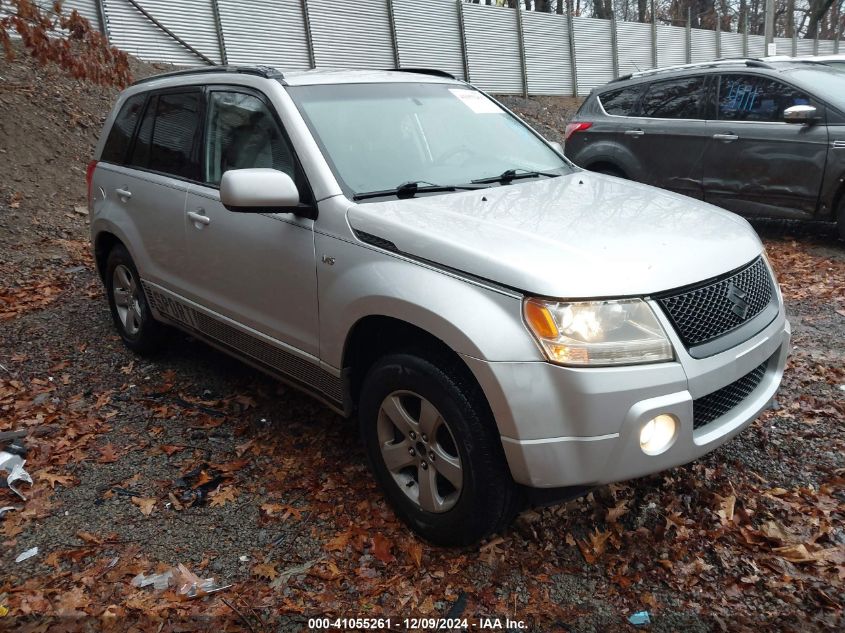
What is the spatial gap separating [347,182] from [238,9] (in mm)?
13494

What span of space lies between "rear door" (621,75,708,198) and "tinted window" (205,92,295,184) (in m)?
5.48

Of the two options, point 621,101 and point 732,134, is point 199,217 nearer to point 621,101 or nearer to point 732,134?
point 732,134

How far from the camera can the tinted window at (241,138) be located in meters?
3.61

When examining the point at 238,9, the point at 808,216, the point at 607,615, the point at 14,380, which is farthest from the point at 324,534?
the point at 238,9

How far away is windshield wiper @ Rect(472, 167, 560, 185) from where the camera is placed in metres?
3.70

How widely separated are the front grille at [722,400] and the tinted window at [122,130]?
13.2 ft

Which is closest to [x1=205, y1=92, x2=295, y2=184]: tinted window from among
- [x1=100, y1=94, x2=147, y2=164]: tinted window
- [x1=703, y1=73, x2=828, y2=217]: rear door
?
[x1=100, y1=94, x2=147, y2=164]: tinted window

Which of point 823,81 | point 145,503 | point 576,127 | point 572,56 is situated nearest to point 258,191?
point 145,503

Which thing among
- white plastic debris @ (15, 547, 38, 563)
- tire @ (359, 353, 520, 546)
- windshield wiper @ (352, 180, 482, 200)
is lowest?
white plastic debris @ (15, 547, 38, 563)

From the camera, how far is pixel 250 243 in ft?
12.0

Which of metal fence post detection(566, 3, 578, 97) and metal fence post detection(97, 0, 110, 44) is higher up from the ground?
metal fence post detection(97, 0, 110, 44)

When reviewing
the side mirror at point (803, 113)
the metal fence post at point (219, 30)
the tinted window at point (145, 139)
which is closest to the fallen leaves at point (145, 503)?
the tinted window at point (145, 139)

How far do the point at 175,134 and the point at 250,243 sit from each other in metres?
1.26

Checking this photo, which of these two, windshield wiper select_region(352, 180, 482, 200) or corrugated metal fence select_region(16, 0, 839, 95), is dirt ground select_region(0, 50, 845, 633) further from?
corrugated metal fence select_region(16, 0, 839, 95)
